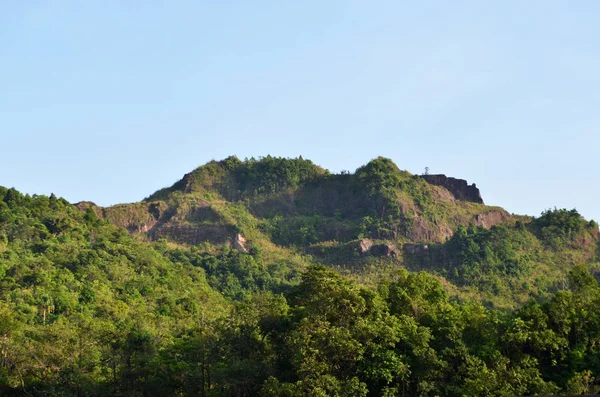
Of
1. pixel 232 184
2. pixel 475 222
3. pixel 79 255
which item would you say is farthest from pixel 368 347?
pixel 232 184

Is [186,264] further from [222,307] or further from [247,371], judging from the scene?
[247,371]

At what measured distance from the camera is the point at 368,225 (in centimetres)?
6338

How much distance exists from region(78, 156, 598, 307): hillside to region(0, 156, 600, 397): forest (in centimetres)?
18

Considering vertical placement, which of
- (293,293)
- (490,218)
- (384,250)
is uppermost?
(490,218)

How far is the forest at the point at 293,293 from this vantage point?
23797 mm

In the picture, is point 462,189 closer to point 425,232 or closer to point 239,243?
point 425,232

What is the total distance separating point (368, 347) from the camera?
78.4 ft

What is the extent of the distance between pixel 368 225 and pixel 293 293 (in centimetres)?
3514

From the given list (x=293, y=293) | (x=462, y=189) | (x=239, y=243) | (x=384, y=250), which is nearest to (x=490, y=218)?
(x=462, y=189)

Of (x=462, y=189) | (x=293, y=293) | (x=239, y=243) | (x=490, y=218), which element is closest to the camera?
(x=293, y=293)

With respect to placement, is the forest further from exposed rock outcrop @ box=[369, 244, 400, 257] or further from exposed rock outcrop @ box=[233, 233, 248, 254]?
Result: exposed rock outcrop @ box=[233, 233, 248, 254]

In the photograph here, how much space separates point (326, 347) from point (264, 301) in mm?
5056

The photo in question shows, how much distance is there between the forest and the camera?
937 inches

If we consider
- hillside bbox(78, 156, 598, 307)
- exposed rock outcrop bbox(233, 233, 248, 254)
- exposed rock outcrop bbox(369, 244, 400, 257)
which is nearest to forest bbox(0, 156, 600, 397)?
hillside bbox(78, 156, 598, 307)
